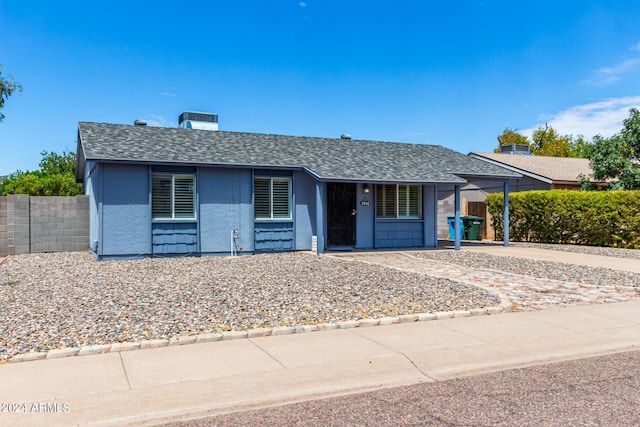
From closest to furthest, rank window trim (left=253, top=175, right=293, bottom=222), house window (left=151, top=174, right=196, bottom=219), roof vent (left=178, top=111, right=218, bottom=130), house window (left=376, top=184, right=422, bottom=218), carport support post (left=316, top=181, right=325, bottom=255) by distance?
house window (left=151, top=174, right=196, bottom=219), carport support post (left=316, top=181, right=325, bottom=255), window trim (left=253, top=175, right=293, bottom=222), house window (left=376, top=184, right=422, bottom=218), roof vent (left=178, top=111, right=218, bottom=130)

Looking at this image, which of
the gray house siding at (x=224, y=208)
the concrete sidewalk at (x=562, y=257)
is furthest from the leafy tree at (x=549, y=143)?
the gray house siding at (x=224, y=208)

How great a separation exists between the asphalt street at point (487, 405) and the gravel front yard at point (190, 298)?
2564 mm

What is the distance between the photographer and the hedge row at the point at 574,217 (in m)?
18.0

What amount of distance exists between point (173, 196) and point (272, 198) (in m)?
3.06

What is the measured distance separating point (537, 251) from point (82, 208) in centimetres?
1540

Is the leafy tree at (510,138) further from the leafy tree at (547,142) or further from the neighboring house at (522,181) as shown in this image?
the neighboring house at (522,181)

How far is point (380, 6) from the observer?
2173 centimetres

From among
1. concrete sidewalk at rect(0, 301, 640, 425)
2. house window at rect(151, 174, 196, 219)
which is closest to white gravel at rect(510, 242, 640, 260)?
concrete sidewalk at rect(0, 301, 640, 425)

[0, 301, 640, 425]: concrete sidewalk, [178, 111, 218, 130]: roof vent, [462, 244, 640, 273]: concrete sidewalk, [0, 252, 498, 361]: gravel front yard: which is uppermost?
[178, 111, 218, 130]: roof vent

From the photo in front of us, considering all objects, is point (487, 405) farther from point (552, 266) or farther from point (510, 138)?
point (510, 138)

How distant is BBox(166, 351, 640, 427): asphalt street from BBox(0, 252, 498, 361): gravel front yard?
8.41 ft

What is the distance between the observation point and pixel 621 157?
22.8 meters

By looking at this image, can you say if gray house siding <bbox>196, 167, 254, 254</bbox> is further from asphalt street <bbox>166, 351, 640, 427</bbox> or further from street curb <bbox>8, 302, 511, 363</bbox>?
asphalt street <bbox>166, 351, 640, 427</bbox>

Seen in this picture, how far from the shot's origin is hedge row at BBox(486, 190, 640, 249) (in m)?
18.0
